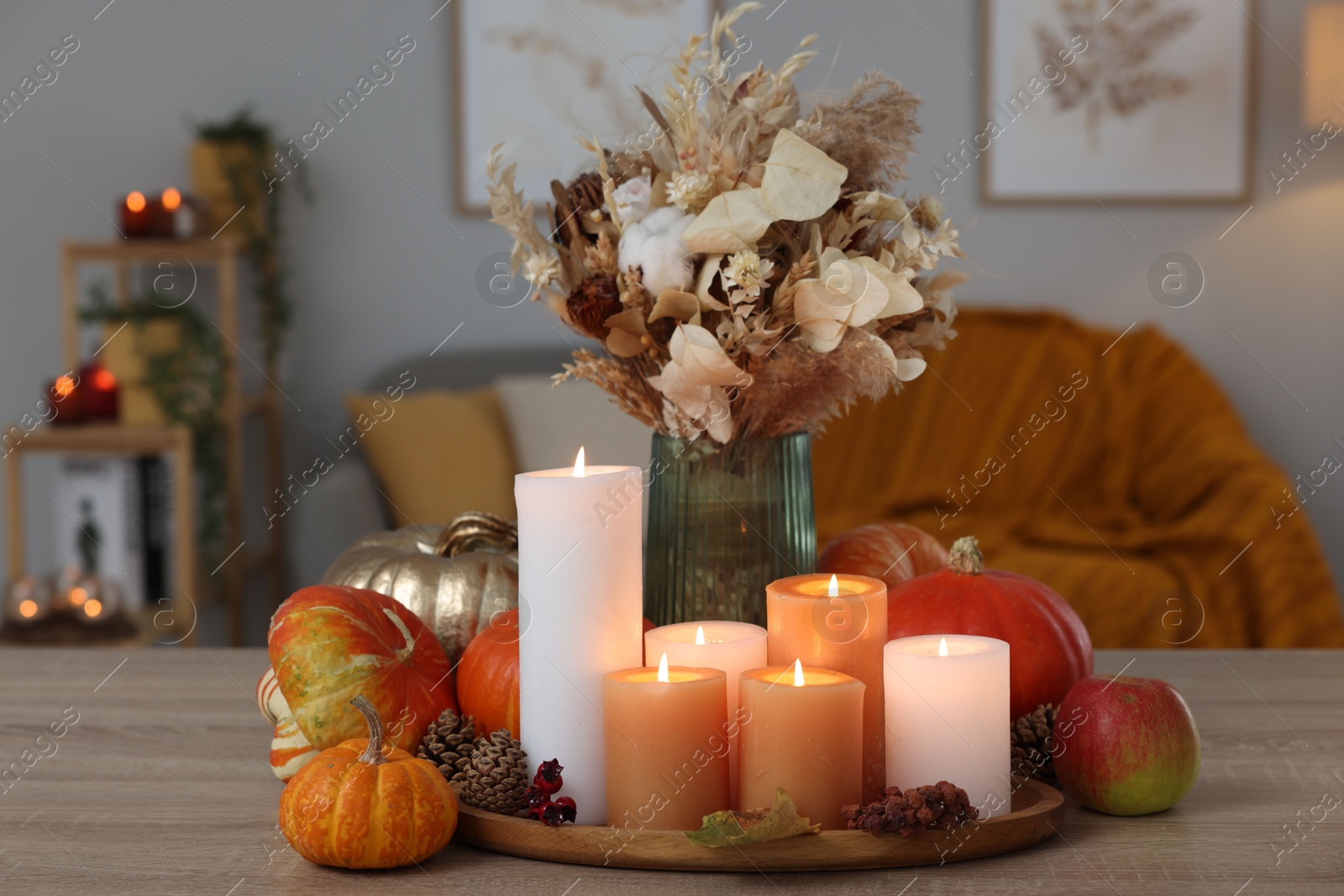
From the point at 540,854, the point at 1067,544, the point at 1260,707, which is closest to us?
the point at 540,854

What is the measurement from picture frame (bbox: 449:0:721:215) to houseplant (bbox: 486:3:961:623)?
2.33 metres

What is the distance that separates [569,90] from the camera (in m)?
3.13

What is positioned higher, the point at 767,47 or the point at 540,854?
the point at 767,47

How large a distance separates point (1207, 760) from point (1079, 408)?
7.02 feet

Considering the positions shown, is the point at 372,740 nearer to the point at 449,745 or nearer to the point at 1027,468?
the point at 449,745

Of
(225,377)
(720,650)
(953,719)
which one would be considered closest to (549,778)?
(720,650)

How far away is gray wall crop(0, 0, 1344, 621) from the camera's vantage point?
3.13 meters

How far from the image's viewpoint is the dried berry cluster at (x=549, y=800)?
0.68 m

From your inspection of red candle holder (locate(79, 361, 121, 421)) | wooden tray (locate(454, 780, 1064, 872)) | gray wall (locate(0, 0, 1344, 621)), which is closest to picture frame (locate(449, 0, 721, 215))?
gray wall (locate(0, 0, 1344, 621))

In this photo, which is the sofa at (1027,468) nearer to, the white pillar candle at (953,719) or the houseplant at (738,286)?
the houseplant at (738,286)

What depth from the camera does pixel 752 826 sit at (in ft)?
2.07

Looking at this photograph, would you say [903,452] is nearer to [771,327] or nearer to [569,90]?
[569,90]

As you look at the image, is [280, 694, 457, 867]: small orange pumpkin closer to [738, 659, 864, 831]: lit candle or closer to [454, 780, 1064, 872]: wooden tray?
[454, 780, 1064, 872]: wooden tray

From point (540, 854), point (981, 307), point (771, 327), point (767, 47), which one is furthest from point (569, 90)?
point (540, 854)
